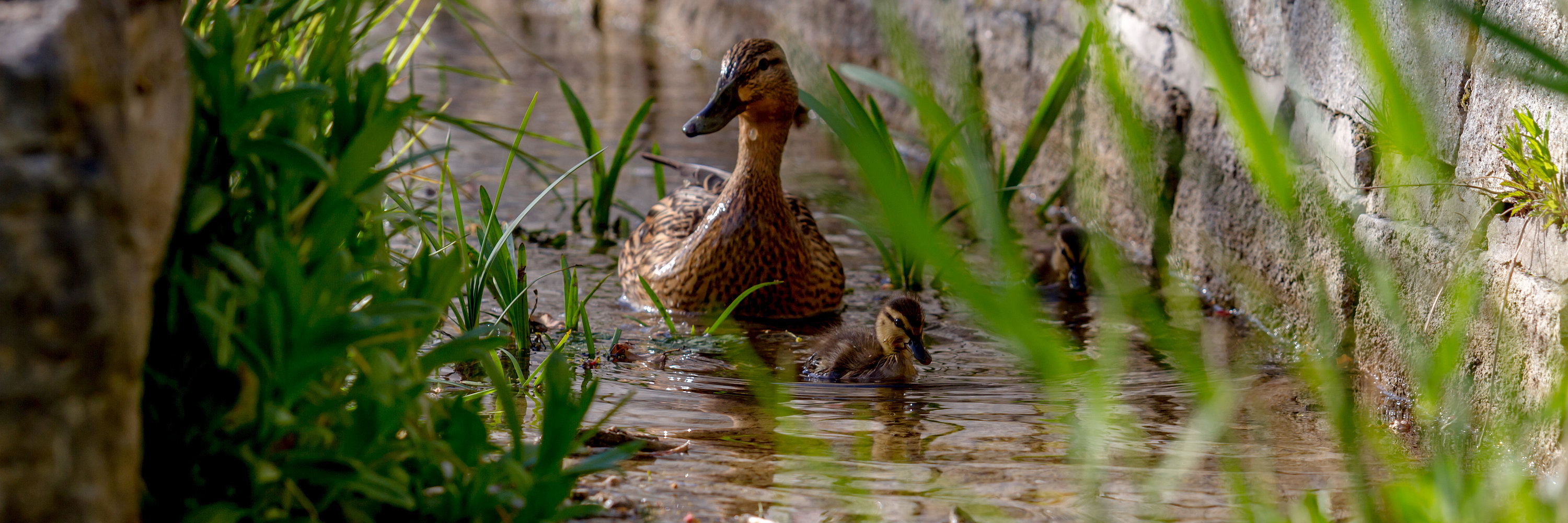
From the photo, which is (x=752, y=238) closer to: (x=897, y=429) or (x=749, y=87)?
(x=749, y=87)

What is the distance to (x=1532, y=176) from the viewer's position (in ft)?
8.95

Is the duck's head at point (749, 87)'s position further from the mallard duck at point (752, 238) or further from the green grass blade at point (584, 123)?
the green grass blade at point (584, 123)

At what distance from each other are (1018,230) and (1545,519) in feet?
13.6

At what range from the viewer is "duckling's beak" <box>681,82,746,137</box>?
14.4 ft

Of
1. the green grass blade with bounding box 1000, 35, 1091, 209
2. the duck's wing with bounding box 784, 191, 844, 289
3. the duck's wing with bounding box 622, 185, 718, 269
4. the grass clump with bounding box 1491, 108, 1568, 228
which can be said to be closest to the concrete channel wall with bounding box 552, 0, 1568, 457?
the grass clump with bounding box 1491, 108, 1568, 228

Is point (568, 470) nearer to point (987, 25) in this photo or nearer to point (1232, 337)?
point (1232, 337)

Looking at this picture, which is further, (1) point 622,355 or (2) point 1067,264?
(2) point 1067,264

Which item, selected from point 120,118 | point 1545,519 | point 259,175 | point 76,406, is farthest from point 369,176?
point 1545,519

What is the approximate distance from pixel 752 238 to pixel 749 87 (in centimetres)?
54

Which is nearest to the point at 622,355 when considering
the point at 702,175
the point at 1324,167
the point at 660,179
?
the point at 660,179

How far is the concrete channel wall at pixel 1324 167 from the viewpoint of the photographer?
265 cm

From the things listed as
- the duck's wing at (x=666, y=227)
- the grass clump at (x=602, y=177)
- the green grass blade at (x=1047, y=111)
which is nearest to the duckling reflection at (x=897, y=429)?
the green grass blade at (x=1047, y=111)

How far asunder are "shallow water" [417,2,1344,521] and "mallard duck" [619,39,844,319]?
125 mm

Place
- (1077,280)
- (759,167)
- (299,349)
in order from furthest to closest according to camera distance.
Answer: (1077,280)
(759,167)
(299,349)
